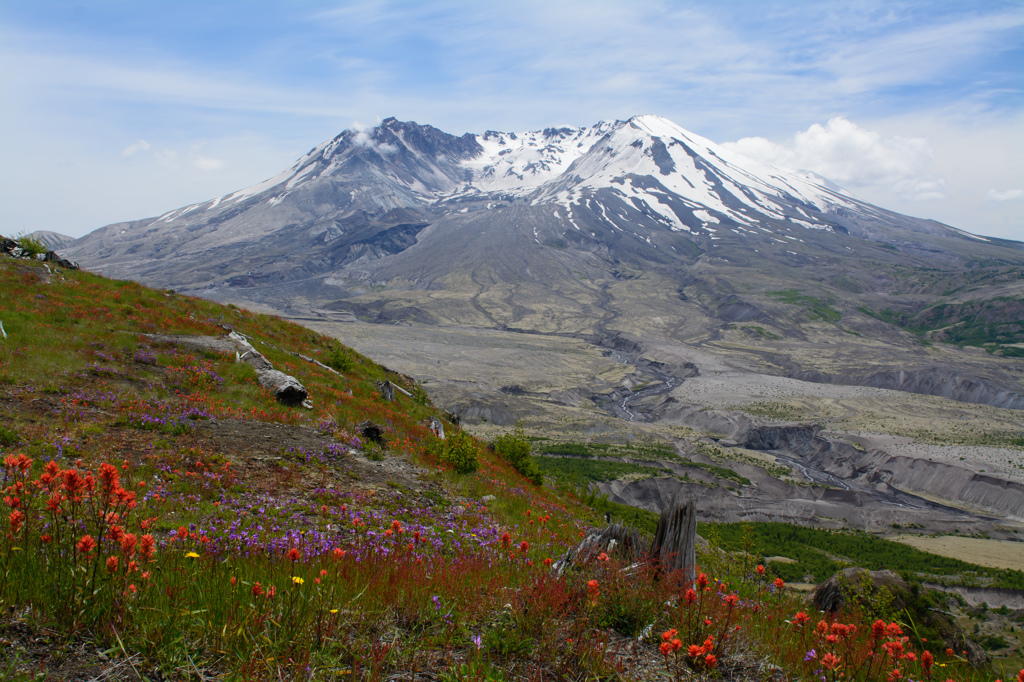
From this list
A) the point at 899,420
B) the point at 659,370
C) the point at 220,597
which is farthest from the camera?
the point at 659,370

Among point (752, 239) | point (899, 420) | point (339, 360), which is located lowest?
point (899, 420)

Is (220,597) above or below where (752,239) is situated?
below

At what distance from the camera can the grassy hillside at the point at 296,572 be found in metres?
2.38

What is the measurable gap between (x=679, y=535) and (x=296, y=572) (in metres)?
3.58

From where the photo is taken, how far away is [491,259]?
174625mm

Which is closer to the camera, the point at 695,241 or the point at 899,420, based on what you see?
the point at 899,420

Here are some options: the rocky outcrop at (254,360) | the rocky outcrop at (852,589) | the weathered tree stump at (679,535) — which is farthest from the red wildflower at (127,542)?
the rocky outcrop at (254,360)

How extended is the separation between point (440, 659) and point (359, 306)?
147 meters

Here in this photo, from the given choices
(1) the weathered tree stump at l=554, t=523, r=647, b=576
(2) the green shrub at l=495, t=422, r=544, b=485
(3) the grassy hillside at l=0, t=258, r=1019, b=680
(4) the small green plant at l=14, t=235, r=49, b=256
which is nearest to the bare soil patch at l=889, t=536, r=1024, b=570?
(2) the green shrub at l=495, t=422, r=544, b=485

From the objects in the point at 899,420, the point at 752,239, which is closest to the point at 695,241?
the point at 752,239

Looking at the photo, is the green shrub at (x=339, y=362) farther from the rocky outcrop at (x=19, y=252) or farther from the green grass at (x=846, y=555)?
the green grass at (x=846, y=555)

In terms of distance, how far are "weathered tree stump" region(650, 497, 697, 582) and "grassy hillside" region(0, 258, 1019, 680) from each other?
64 centimetres

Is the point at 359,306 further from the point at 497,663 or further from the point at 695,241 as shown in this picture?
the point at 497,663

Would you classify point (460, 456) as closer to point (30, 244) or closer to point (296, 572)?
point (296, 572)
